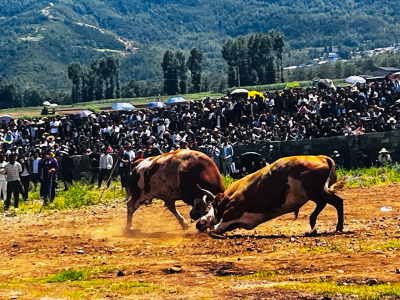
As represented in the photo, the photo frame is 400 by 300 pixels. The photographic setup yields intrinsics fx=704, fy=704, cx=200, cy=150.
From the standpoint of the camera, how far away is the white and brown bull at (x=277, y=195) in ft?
44.0

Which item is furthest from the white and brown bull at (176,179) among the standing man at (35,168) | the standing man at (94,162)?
the standing man at (94,162)

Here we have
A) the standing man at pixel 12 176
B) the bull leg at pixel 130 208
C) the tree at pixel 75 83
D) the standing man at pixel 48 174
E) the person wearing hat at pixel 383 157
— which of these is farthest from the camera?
the tree at pixel 75 83

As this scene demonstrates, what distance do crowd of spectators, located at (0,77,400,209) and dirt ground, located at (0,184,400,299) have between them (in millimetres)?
6789

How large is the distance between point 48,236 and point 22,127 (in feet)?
72.4

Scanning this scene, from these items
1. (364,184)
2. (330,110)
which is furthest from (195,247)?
(330,110)

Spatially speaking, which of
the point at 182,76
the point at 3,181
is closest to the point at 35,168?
the point at 3,181

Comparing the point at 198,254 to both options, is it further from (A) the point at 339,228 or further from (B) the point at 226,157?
(B) the point at 226,157

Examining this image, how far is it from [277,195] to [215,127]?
18173mm

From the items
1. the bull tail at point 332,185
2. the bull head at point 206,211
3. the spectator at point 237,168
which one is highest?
the bull tail at point 332,185

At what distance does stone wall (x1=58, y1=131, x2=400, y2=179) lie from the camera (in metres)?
27.3

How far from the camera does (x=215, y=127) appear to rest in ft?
104

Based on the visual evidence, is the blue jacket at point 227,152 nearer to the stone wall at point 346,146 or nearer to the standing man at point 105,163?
the stone wall at point 346,146

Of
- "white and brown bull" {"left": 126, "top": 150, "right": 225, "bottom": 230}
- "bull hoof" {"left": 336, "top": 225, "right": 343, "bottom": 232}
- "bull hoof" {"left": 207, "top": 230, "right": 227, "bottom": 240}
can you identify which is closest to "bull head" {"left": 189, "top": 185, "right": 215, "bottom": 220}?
"white and brown bull" {"left": 126, "top": 150, "right": 225, "bottom": 230}

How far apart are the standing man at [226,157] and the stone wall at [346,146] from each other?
3.87ft
